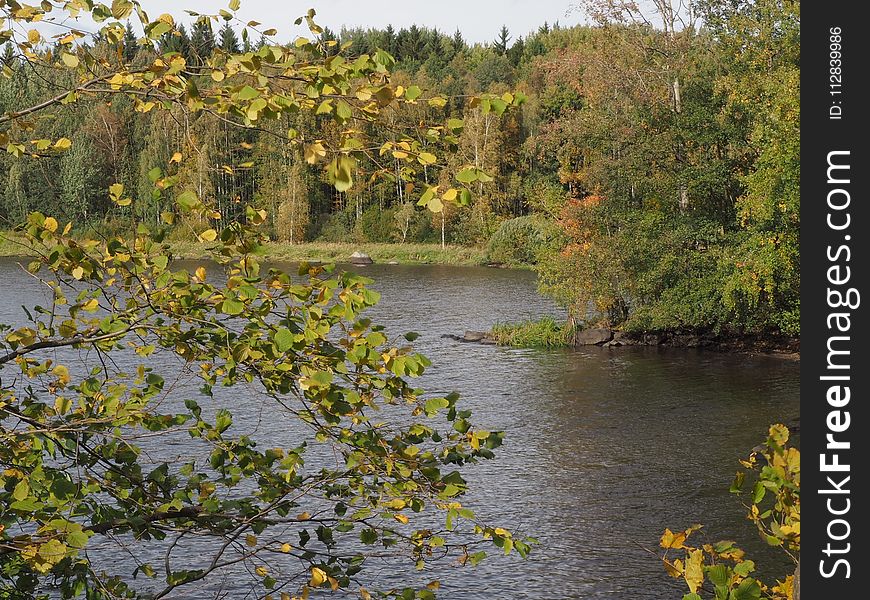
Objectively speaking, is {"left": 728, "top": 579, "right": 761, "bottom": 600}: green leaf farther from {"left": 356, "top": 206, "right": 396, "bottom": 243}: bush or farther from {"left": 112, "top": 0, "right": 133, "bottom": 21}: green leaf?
{"left": 356, "top": 206, "right": 396, "bottom": 243}: bush

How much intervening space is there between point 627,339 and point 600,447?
40.1 ft

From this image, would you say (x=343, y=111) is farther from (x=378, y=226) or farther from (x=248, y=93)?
(x=378, y=226)

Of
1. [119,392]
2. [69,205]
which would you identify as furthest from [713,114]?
[69,205]

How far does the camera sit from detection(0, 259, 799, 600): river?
13.9 metres

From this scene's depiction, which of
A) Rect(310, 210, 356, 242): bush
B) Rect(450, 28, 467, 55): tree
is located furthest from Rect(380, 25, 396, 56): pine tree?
Rect(310, 210, 356, 242): bush

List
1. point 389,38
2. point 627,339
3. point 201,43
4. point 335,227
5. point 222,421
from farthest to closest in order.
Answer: point 389,38 < point 335,227 < point 627,339 < point 222,421 < point 201,43

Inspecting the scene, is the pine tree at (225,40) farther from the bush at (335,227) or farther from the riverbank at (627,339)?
the bush at (335,227)

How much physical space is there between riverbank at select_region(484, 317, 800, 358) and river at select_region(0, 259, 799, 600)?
2.50ft

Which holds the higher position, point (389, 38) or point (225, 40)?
point (389, 38)

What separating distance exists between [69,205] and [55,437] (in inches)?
2854

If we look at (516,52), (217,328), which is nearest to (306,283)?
(217,328)

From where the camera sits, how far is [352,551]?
46.8 ft

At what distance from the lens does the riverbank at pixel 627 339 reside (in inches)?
1203

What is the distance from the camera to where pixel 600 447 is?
2030 centimetres
